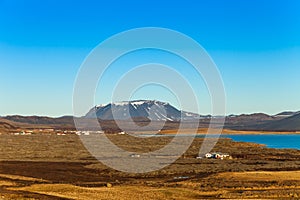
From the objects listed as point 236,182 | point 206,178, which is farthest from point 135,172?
point 236,182

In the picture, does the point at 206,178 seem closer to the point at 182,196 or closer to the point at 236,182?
the point at 236,182

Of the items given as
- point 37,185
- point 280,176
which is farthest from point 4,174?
point 280,176

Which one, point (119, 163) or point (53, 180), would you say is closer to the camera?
point (53, 180)

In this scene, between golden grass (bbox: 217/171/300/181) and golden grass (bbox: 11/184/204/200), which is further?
golden grass (bbox: 217/171/300/181)

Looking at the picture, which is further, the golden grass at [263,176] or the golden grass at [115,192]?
the golden grass at [263,176]

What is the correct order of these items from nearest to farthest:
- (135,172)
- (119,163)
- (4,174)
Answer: (4,174), (135,172), (119,163)

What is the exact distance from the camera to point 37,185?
144 ft

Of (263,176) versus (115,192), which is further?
(263,176)

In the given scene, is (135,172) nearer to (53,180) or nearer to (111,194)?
(53,180)

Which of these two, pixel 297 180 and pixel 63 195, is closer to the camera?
pixel 63 195

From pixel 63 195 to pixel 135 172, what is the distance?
21.2m

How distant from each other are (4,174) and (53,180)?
7.64 metres

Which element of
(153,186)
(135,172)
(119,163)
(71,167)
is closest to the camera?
(153,186)

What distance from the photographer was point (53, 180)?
162 feet
